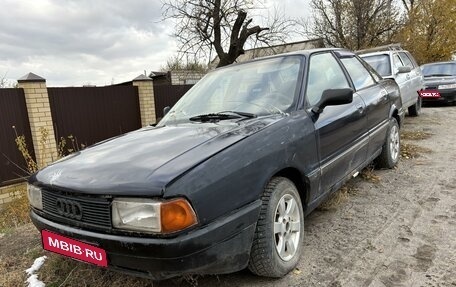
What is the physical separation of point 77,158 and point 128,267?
0.98 metres

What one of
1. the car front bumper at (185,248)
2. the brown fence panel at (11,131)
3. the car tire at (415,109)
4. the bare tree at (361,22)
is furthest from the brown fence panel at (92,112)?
the bare tree at (361,22)

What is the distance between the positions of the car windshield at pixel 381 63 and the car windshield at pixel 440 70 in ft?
20.2

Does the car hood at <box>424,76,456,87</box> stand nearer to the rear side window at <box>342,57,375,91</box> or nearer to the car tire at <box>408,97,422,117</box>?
the car tire at <box>408,97,422,117</box>

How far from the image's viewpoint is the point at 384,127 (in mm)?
4539

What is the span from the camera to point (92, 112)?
28.1ft

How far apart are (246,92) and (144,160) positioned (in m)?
1.40

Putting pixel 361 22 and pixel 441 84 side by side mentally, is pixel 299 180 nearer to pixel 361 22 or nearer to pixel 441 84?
pixel 441 84

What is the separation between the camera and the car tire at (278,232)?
7.57 feet

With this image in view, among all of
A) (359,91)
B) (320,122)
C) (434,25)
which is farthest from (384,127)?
(434,25)

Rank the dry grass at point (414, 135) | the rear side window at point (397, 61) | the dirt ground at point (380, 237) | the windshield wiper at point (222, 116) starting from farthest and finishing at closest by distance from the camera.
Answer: the rear side window at point (397, 61) < the dry grass at point (414, 135) < the windshield wiper at point (222, 116) < the dirt ground at point (380, 237)

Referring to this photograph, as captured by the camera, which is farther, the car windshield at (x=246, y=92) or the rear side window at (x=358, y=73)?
the rear side window at (x=358, y=73)

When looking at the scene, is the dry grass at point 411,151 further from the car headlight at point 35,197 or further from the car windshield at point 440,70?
the car windshield at point 440,70

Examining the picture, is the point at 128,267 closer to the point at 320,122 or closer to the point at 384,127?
the point at 320,122

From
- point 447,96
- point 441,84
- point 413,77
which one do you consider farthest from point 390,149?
point 441,84
